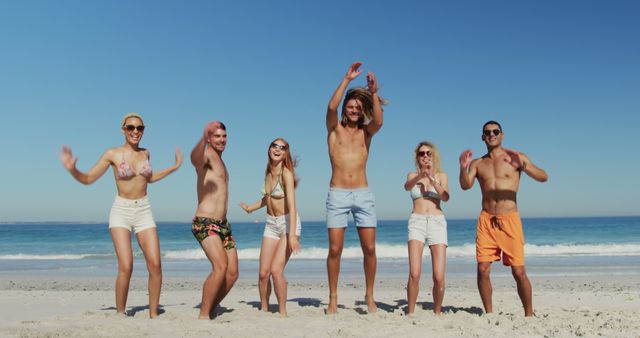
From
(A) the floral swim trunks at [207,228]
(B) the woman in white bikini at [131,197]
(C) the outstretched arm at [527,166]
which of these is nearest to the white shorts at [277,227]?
(A) the floral swim trunks at [207,228]

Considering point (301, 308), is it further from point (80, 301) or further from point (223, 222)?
point (80, 301)

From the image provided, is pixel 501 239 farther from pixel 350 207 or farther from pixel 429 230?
pixel 350 207

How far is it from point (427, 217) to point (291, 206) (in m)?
1.58

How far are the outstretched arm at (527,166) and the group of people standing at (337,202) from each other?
0.4 inches

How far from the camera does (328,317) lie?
6.32m

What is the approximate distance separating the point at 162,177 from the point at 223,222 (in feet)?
2.97

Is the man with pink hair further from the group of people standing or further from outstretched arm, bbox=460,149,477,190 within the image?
outstretched arm, bbox=460,149,477,190

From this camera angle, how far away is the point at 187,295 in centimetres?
928

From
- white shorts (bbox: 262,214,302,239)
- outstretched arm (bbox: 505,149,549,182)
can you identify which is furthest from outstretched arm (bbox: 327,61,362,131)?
outstretched arm (bbox: 505,149,549,182)

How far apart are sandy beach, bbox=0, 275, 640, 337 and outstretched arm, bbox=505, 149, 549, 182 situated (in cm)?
160

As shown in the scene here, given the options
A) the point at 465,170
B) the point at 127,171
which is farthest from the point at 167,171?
the point at 465,170

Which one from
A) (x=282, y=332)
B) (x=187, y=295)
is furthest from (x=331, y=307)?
(x=187, y=295)

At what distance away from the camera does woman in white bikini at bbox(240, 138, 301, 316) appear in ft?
21.0

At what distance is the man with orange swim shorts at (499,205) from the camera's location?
6.06m
